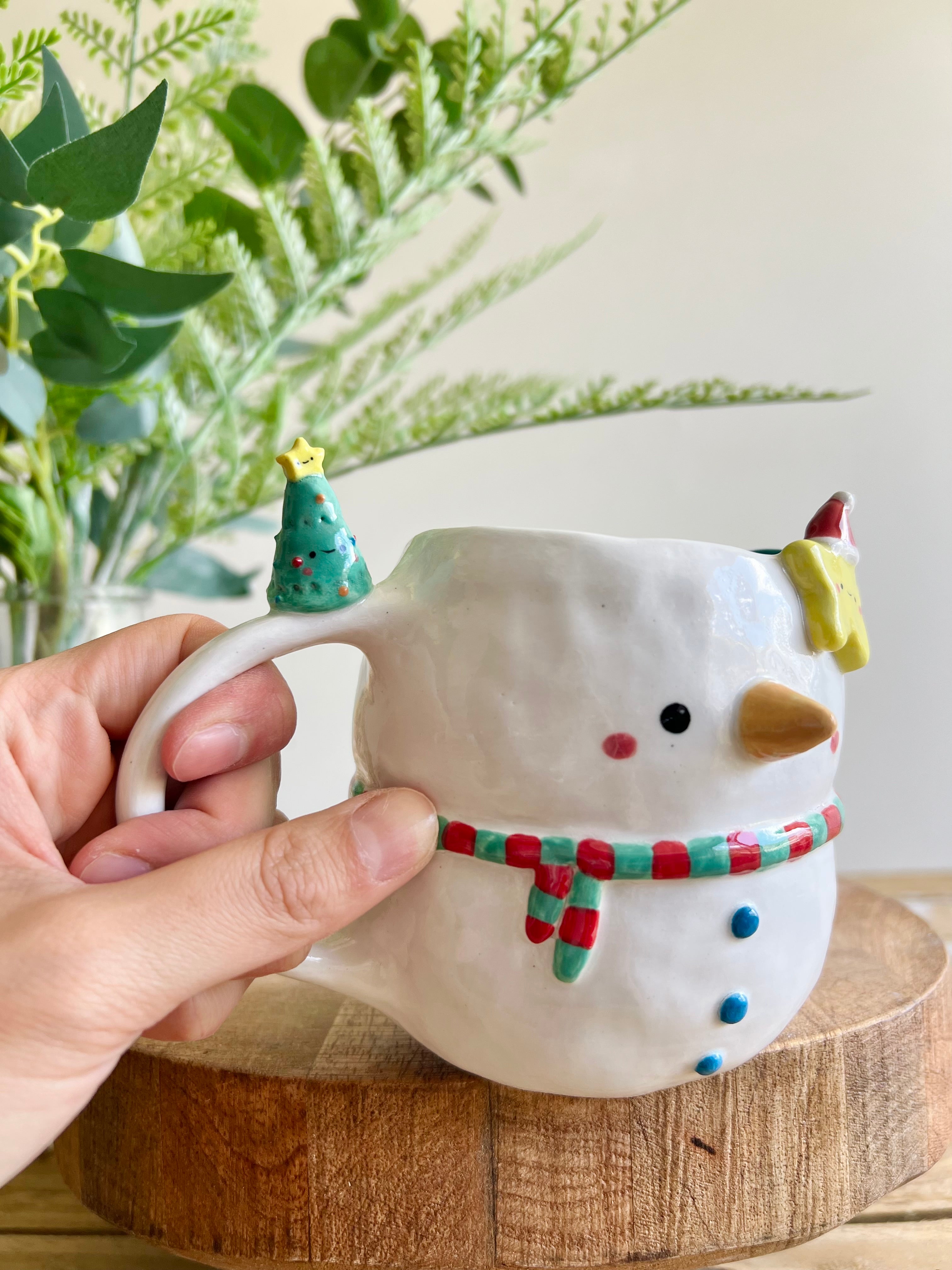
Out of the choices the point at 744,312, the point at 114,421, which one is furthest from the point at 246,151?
the point at 744,312

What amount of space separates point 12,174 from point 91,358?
0.11 m

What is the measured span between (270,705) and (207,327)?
1.19 feet

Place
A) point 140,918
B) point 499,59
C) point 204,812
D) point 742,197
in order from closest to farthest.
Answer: point 140,918 < point 204,812 < point 499,59 < point 742,197

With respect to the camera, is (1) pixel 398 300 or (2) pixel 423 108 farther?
(1) pixel 398 300

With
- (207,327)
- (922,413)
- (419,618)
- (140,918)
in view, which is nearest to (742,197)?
(922,413)

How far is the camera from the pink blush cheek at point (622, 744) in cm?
42

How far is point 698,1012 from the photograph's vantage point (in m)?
0.45

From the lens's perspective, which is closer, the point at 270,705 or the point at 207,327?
the point at 270,705

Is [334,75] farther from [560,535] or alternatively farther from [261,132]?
[560,535]

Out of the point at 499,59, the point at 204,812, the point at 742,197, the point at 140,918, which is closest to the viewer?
the point at 140,918

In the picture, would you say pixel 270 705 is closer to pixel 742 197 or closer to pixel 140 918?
pixel 140 918

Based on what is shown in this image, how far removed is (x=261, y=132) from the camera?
728 millimetres

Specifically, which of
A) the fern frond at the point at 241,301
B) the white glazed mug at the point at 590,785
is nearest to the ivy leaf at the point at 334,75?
the fern frond at the point at 241,301

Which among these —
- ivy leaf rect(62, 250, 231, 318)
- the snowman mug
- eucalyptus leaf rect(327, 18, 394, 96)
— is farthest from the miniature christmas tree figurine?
eucalyptus leaf rect(327, 18, 394, 96)
